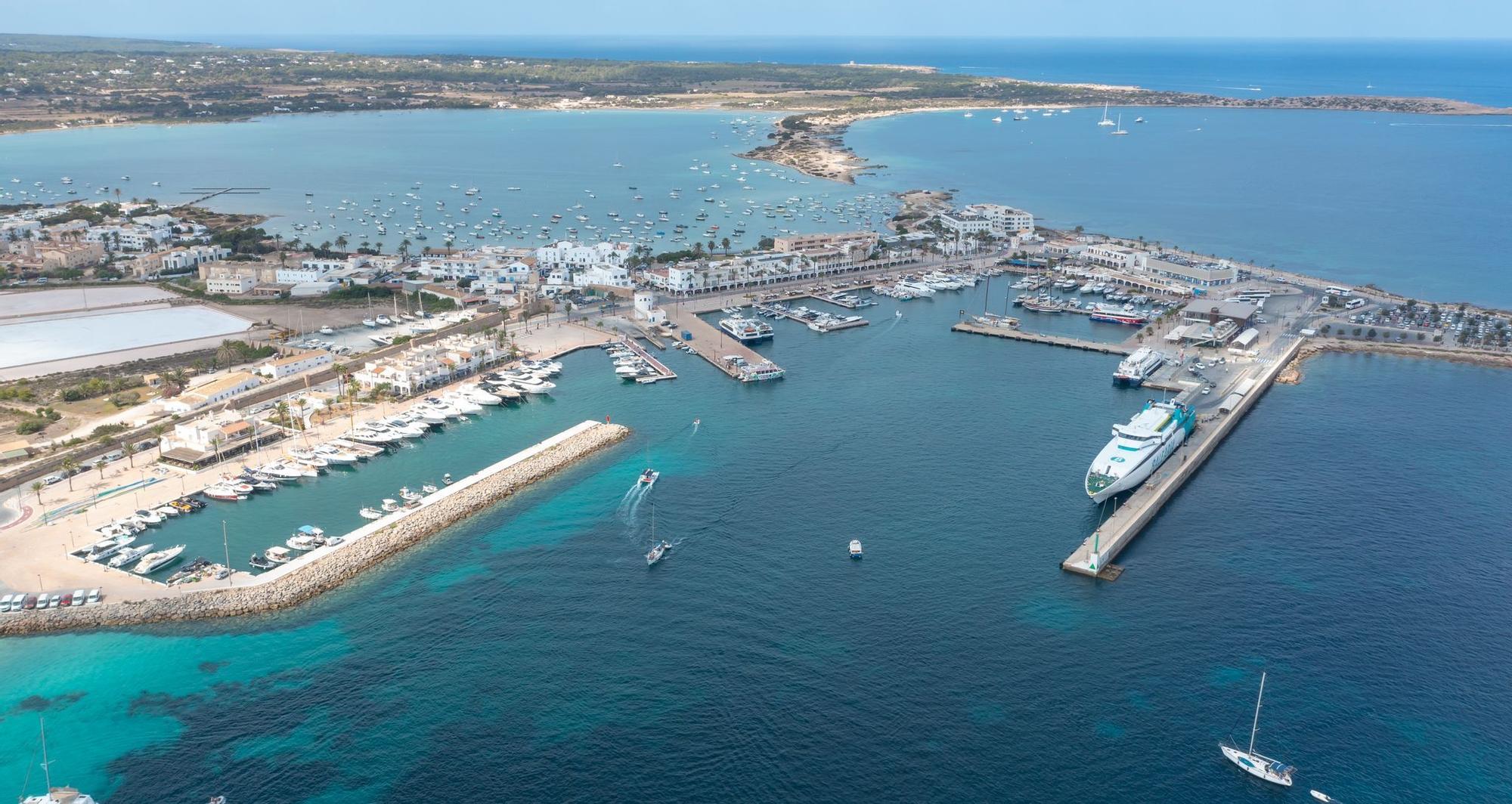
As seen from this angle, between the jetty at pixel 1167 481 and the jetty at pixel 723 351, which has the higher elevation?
the jetty at pixel 723 351

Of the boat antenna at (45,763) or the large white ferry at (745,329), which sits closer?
the boat antenna at (45,763)

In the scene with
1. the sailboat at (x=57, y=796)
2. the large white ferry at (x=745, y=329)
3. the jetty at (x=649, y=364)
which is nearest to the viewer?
the sailboat at (x=57, y=796)

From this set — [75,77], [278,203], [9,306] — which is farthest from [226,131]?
[9,306]

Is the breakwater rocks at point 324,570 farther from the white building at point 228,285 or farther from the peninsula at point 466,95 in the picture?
the peninsula at point 466,95

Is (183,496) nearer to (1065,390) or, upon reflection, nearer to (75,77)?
(1065,390)

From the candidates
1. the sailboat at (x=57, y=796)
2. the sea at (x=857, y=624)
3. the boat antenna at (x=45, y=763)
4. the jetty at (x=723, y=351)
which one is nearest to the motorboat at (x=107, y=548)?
the sea at (x=857, y=624)

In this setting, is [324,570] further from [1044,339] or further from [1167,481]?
[1044,339]

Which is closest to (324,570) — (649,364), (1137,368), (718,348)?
(649,364)

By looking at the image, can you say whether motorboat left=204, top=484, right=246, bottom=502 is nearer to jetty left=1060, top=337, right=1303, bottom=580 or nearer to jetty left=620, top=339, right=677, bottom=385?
jetty left=620, top=339, right=677, bottom=385
